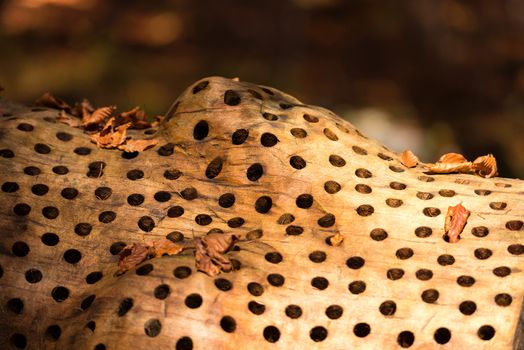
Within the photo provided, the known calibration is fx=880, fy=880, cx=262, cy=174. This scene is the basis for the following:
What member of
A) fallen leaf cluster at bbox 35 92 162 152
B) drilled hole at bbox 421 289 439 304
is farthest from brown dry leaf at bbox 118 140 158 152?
drilled hole at bbox 421 289 439 304

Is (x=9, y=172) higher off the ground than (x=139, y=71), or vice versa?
(x=9, y=172)

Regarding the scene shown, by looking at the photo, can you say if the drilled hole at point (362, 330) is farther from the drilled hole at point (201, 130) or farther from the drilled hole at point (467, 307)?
the drilled hole at point (201, 130)

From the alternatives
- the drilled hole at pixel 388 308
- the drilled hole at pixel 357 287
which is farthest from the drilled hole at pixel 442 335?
the drilled hole at pixel 357 287

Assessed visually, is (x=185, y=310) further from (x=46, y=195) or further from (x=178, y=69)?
(x=178, y=69)

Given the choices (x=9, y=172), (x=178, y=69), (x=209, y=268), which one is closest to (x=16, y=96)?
(x=178, y=69)

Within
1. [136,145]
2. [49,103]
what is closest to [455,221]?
[136,145]

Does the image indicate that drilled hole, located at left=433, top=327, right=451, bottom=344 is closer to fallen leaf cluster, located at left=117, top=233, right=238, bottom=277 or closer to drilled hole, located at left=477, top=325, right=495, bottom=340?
drilled hole, located at left=477, top=325, right=495, bottom=340

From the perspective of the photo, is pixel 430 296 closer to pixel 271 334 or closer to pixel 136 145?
pixel 271 334
